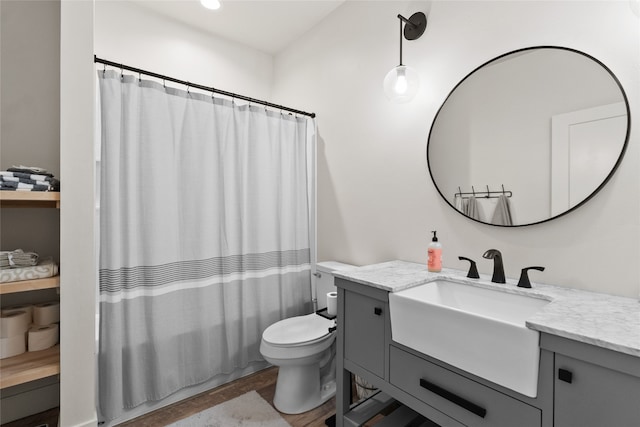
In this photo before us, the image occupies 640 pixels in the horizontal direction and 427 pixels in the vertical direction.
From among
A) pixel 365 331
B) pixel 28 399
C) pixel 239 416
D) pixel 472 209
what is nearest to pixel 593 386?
pixel 365 331

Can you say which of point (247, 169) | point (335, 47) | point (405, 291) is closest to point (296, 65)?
point (335, 47)

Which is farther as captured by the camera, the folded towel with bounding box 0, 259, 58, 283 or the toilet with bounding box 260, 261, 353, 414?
the toilet with bounding box 260, 261, 353, 414

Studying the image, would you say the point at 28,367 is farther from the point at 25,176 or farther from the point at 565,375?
the point at 565,375

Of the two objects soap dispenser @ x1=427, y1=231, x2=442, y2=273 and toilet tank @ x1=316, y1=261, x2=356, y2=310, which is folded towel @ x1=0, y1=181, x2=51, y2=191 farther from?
soap dispenser @ x1=427, y1=231, x2=442, y2=273

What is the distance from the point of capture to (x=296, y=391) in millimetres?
1735

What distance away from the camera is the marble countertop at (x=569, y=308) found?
2.43 feet

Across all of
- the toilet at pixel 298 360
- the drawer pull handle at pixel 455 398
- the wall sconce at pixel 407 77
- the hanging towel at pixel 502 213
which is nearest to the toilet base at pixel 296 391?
the toilet at pixel 298 360

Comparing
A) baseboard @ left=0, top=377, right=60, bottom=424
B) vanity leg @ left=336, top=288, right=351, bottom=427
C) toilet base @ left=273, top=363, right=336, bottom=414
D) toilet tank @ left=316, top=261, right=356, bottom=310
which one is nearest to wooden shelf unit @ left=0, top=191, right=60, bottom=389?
baseboard @ left=0, top=377, right=60, bottom=424

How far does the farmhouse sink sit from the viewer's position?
0.83 m

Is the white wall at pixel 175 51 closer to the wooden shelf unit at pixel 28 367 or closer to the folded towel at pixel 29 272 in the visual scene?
the folded towel at pixel 29 272

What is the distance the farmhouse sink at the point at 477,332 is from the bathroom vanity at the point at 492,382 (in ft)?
0.07

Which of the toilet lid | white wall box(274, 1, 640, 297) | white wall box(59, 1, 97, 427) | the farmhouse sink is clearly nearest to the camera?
the farmhouse sink

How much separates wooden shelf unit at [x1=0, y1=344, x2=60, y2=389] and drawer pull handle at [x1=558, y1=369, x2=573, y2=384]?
1936mm

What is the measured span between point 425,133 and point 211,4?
5.99 ft
